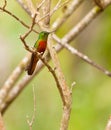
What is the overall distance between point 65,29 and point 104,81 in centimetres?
63

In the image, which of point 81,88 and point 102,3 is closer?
A: point 102,3

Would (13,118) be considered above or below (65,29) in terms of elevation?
below

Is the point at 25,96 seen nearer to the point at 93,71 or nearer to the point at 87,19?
the point at 93,71

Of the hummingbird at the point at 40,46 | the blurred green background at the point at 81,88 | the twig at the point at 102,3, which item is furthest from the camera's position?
the blurred green background at the point at 81,88

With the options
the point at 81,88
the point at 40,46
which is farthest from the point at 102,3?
the point at 81,88

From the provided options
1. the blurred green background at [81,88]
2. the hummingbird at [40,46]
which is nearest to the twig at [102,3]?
the hummingbird at [40,46]

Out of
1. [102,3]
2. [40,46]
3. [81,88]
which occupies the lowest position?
[81,88]

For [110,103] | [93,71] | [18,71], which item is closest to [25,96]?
[93,71]

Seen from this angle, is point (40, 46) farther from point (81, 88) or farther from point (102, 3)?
point (81, 88)

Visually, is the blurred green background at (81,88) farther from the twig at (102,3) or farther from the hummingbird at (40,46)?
the hummingbird at (40,46)

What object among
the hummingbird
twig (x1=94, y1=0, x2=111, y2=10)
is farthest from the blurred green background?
the hummingbird

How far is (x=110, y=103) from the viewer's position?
4.52 metres

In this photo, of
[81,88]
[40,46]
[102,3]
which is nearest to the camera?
[40,46]

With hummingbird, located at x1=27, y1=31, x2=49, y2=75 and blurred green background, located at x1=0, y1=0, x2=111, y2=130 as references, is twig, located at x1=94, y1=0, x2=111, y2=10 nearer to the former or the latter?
hummingbird, located at x1=27, y1=31, x2=49, y2=75
